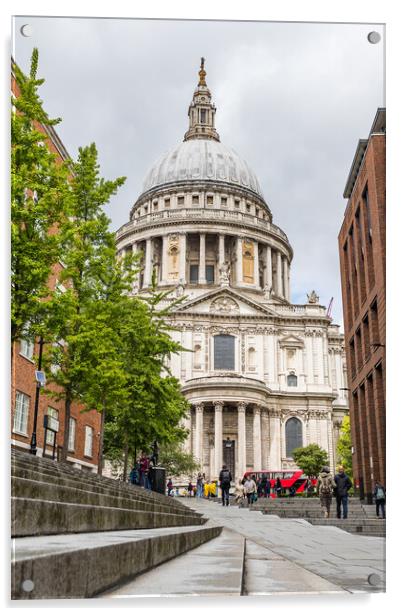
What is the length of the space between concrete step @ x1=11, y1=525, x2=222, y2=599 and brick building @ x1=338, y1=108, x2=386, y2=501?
6155mm

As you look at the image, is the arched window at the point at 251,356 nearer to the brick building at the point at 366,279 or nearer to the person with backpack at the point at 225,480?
the person with backpack at the point at 225,480

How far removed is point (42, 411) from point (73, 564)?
10983 millimetres

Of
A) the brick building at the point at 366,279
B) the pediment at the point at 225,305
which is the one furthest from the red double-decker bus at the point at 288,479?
the brick building at the point at 366,279

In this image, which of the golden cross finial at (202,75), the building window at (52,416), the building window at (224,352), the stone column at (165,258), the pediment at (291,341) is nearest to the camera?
the golden cross finial at (202,75)

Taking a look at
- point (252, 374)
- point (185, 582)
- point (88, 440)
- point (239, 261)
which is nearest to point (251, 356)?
point (252, 374)

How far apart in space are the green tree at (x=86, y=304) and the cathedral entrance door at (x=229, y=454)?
1795 inches

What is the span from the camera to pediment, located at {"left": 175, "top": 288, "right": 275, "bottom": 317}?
66750mm

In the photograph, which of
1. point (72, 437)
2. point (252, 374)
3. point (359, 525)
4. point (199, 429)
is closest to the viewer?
point (359, 525)

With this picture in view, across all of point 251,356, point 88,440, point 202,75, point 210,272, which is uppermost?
point 210,272

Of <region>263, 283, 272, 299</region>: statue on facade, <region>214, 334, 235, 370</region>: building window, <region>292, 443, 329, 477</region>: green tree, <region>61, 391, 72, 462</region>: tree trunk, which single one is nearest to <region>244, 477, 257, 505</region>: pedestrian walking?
<region>61, 391, 72, 462</region>: tree trunk

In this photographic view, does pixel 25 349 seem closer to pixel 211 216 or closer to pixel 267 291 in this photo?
pixel 267 291

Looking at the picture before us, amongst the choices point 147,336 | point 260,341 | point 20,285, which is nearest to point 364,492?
point 147,336

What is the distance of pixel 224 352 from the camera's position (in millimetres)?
65938

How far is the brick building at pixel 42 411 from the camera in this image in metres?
10.5
